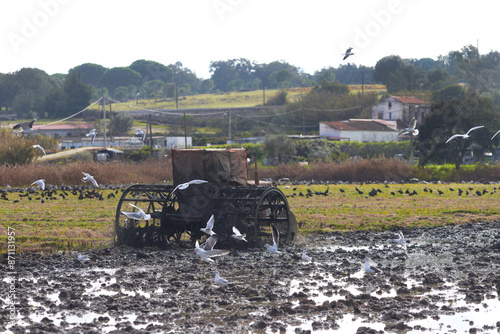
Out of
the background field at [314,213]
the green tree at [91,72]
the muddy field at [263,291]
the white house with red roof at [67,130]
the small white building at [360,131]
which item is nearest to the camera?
the muddy field at [263,291]

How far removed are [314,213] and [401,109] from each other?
6918 cm

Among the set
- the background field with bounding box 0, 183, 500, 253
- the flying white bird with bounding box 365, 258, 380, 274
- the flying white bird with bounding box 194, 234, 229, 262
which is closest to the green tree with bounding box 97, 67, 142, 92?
the background field with bounding box 0, 183, 500, 253

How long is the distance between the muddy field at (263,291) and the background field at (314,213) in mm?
2225

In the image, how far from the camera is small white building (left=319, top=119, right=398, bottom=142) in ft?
261

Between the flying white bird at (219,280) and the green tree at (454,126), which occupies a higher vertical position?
the green tree at (454,126)

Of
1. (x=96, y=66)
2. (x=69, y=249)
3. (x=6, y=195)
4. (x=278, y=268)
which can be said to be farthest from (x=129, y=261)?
(x=96, y=66)

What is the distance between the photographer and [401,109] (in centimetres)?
9312

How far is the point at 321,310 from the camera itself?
487 inches

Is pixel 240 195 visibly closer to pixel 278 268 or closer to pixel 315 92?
pixel 278 268

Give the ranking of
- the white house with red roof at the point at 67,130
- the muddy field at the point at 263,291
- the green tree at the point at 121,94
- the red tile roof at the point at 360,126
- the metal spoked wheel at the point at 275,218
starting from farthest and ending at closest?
1. the green tree at the point at 121,94
2. the white house with red roof at the point at 67,130
3. the red tile roof at the point at 360,126
4. the metal spoked wheel at the point at 275,218
5. the muddy field at the point at 263,291

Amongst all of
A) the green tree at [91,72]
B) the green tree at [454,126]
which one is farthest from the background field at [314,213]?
the green tree at [91,72]

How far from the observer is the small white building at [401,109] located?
3595 inches

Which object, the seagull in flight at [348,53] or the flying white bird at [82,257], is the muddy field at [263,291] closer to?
the flying white bird at [82,257]

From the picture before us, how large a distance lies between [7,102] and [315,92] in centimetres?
7224
